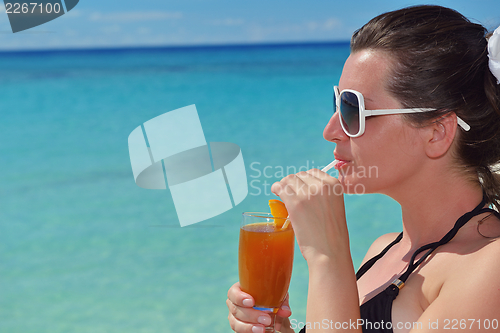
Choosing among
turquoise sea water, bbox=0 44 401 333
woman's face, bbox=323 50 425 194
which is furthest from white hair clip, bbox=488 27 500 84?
turquoise sea water, bbox=0 44 401 333

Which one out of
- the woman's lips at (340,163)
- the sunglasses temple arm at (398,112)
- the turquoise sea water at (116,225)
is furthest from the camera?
the turquoise sea water at (116,225)

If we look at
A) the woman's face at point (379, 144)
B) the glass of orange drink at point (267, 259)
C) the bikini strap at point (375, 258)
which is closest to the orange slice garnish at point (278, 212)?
the glass of orange drink at point (267, 259)

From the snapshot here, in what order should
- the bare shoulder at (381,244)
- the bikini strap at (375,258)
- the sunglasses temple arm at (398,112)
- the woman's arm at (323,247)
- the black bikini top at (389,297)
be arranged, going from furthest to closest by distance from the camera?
1. the bare shoulder at (381,244)
2. the bikini strap at (375,258)
3. the sunglasses temple arm at (398,112)
4. the black bikini top at (389,297)
5. the woman's arm at (323,247)

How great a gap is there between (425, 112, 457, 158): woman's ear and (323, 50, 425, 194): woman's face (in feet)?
0.11

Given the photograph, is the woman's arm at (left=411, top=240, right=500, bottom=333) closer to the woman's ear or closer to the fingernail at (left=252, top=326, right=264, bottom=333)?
the woman's ear

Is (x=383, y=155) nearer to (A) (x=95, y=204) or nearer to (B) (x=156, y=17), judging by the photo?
(A) (x=95, y=204)

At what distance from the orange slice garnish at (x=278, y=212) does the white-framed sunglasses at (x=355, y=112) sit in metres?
0.35

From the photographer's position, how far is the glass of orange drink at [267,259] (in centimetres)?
163

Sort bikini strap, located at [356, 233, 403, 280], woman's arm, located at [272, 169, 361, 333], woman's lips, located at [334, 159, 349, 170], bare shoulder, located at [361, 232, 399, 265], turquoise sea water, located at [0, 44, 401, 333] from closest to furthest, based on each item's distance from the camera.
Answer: woman's arm, located at [272, 169, 361, 333] → woman's lips, located at [334, 159, 349, 170] → bikini strap, located at [356, 233, 403, 280] → bare shoulder, located at [361, 232, 399, 265] → turquoise sea water, located at [0, 44, 401, 333]

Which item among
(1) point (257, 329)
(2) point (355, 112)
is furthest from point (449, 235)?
(1) point (257, 329)

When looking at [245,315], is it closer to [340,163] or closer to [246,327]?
[246,327]

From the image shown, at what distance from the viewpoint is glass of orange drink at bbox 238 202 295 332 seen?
1630 millimetres

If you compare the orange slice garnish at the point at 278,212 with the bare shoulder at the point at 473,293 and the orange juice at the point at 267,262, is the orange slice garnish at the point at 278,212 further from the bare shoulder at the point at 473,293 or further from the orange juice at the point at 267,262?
the bare shoulder at the point at 473,293

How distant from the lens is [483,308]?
1.20m
